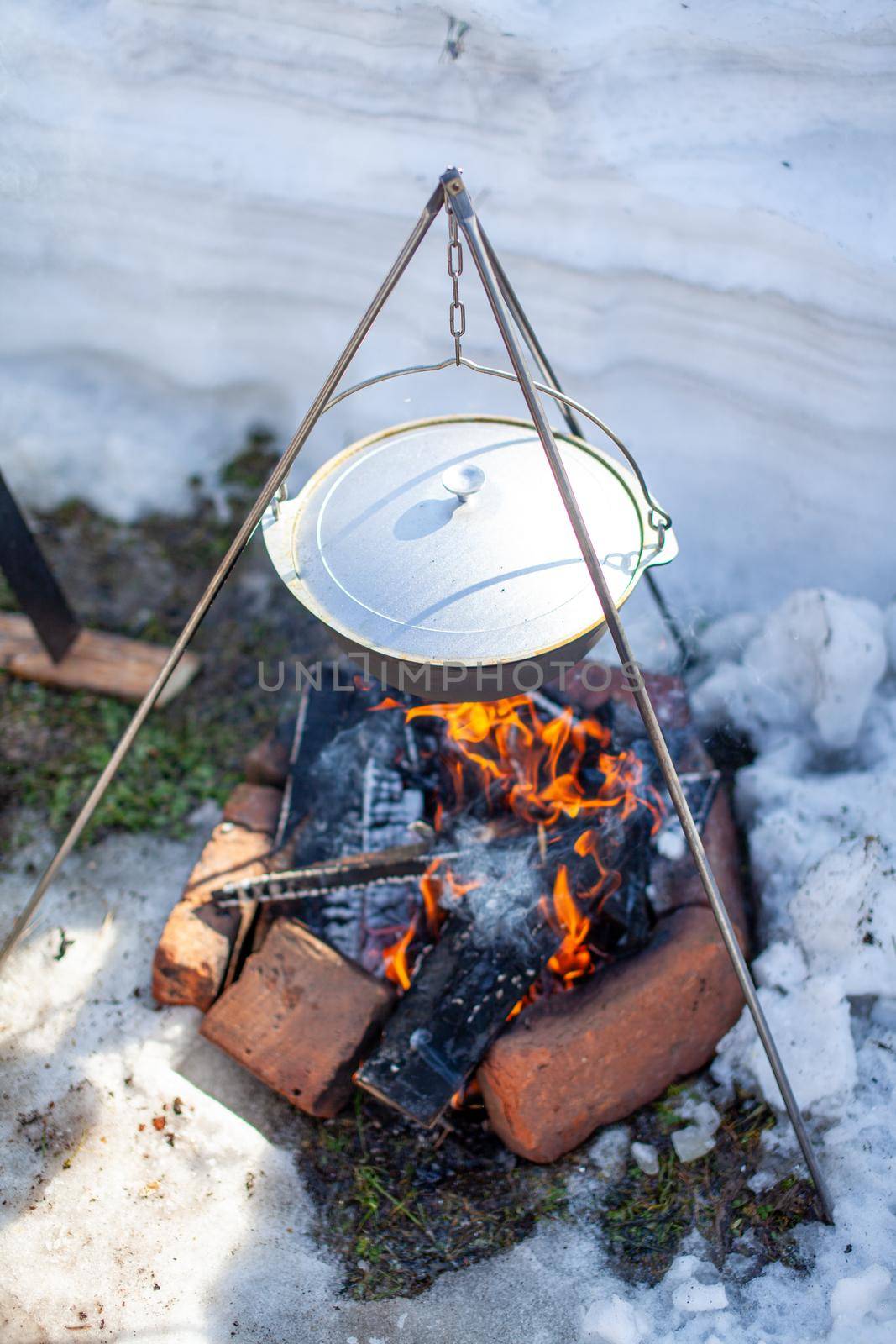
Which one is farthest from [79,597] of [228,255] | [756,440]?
[756,440]

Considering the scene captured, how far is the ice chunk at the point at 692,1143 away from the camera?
2.52 meters

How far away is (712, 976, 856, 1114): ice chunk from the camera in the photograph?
2475 millimetres

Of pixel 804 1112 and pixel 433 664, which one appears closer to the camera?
pixel 433 664

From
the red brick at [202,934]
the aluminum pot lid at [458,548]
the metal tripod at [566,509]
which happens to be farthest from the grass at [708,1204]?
the aluminum pot lid at [458,548]

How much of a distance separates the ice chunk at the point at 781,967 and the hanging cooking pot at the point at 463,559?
114cm

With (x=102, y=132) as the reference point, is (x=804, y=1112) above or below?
below

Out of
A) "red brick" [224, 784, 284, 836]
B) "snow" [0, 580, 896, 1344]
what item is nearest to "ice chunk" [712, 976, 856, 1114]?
"snow" [0, 580, 896, 1344]

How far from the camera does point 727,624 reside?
3.67m

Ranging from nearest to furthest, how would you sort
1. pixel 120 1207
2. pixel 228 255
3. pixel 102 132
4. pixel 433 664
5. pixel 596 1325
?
pixel 433 664
pixel 596 1325
pixel 120 1207
pixel 102 132
pixel 228 255

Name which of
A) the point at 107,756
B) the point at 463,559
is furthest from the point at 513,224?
the point at 107,756

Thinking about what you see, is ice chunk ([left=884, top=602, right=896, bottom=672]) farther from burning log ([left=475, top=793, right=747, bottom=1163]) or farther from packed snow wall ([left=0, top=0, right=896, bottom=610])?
burning log ([left=475, top=793, right=747, bottom=1163])

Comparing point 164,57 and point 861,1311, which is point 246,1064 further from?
point 164,57

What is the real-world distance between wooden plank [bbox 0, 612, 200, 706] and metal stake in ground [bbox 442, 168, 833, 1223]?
236 cm

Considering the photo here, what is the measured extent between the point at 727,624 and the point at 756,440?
783 mm
